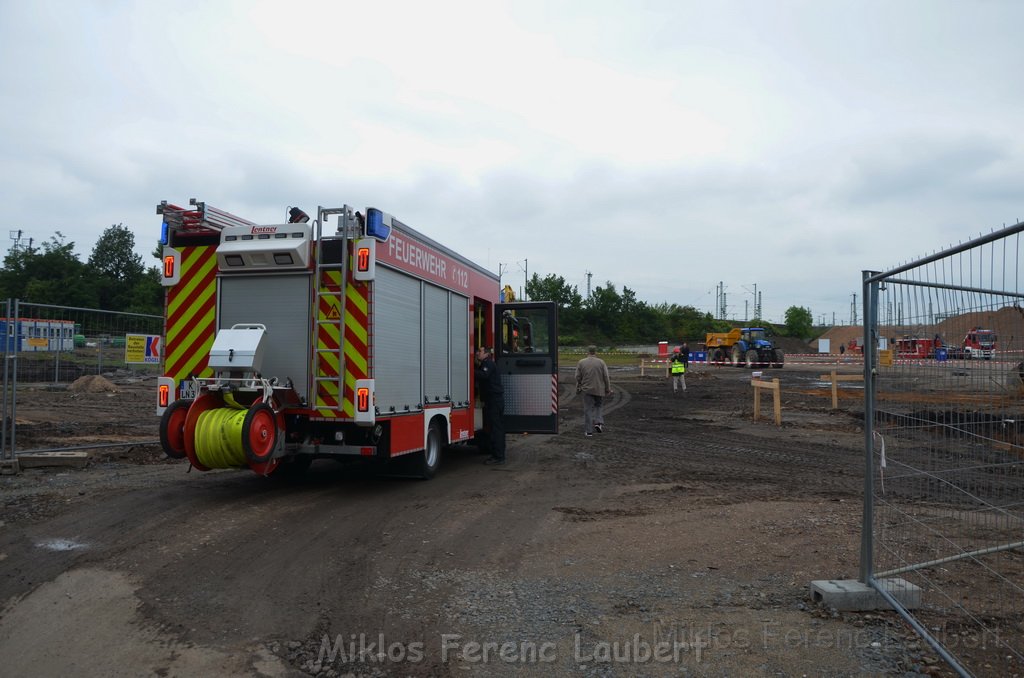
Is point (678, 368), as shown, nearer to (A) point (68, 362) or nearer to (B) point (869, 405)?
(A) point (68, 362)

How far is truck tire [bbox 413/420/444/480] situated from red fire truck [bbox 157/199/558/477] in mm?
27

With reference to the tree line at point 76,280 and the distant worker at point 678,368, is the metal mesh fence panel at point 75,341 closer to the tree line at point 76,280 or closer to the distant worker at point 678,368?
the distant worker at point 678,368

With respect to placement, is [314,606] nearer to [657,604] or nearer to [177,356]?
[657,604]

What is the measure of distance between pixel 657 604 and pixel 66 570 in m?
4.06

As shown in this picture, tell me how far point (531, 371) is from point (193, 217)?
16.6 ft

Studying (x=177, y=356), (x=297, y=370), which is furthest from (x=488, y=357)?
(x=177, y=356)

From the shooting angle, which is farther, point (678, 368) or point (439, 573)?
point (678, 368)

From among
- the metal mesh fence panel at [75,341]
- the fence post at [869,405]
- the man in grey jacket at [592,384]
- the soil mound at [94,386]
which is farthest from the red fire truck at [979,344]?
the soil mound at [94,386]

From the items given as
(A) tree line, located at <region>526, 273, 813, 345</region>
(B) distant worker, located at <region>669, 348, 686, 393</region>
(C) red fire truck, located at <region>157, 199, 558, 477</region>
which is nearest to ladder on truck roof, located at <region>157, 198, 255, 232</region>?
(C) red fire truck, located at <region>157, 199, 558, 477</region>

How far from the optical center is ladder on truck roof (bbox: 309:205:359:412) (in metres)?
7.00

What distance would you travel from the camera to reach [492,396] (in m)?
9.94

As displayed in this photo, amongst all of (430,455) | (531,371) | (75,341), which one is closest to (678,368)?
(531,371)

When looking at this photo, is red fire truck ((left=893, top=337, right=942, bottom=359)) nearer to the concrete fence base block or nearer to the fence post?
the fence post

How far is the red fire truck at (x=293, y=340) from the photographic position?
6754mm
